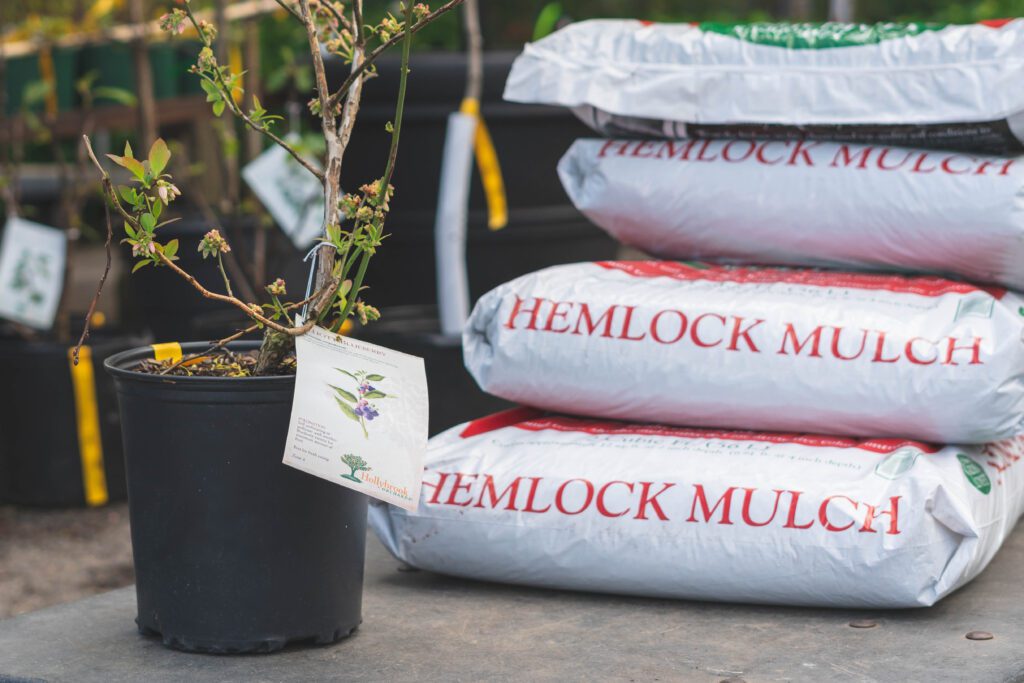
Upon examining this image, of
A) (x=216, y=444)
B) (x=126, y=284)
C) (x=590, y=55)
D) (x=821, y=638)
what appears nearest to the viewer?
(x=216, y=444)

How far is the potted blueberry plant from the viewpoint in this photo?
1.49 metres

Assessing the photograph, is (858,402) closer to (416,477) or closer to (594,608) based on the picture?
(594,608)

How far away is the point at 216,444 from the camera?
1488mm

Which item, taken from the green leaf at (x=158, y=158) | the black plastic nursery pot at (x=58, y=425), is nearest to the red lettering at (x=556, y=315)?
the green leaf at (x=158, y=158)

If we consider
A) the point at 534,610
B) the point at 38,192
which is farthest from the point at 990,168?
the point at 38,192

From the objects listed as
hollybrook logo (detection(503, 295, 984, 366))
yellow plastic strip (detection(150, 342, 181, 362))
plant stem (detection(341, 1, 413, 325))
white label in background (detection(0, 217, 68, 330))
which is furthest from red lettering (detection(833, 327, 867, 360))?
white label in background (detection(0, 217, 68, 330))

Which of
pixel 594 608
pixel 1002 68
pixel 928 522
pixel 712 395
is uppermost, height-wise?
pixel 1002 68

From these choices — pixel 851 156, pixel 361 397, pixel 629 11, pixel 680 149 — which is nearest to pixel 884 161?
pixel 851 156

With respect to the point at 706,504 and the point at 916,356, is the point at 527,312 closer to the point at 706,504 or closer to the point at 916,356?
the point at 706,504

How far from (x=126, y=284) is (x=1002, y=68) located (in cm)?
304

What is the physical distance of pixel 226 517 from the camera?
1501 millimetres

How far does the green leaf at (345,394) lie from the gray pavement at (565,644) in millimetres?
306

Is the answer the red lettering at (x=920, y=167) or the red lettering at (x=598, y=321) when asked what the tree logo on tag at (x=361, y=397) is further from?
the red lettering at (x=920, y=167)

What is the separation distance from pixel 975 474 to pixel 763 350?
32 cm
